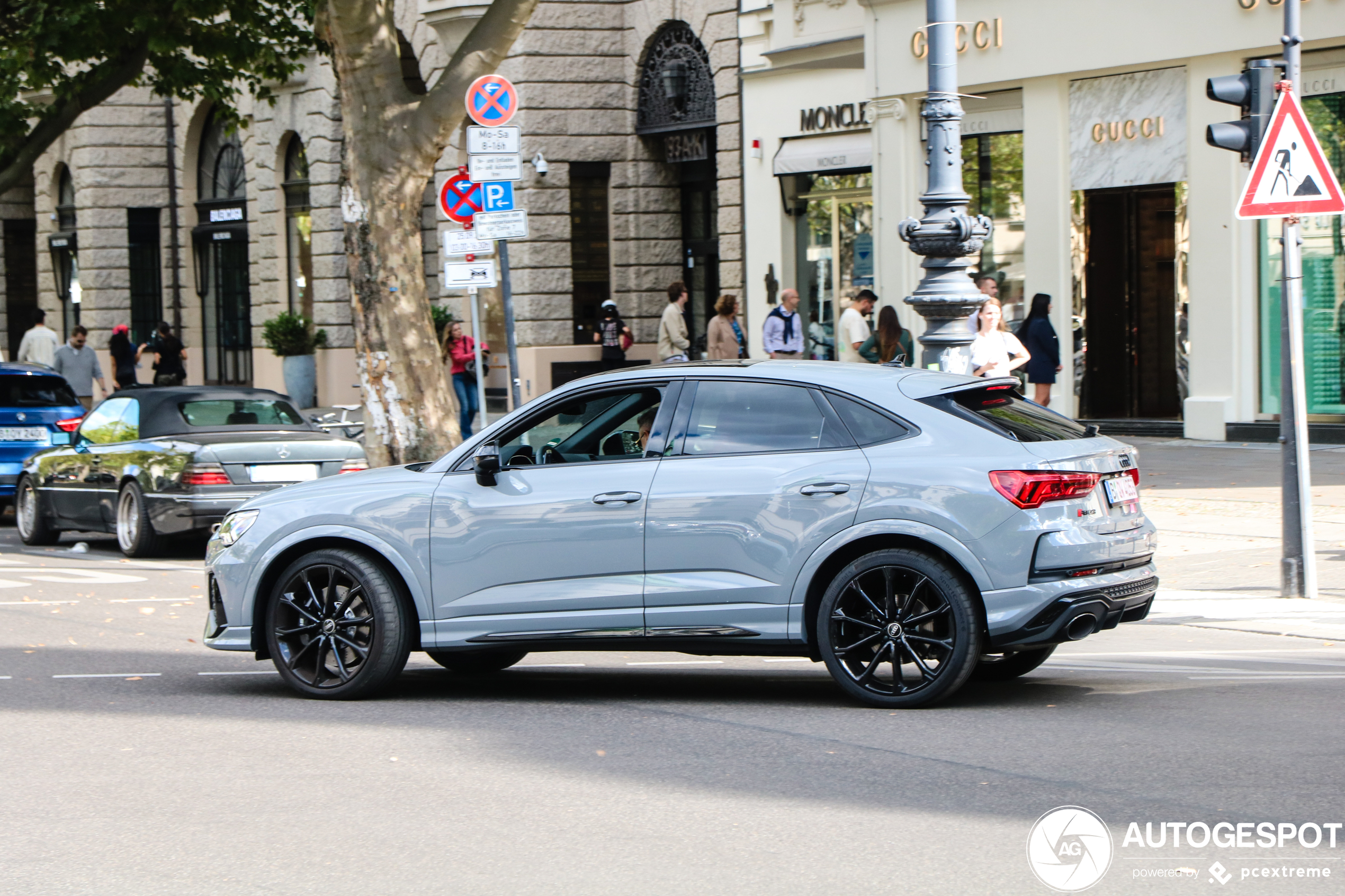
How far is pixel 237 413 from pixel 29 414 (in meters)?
4.27

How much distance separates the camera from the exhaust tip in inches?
291

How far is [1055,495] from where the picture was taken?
7418 millimetres

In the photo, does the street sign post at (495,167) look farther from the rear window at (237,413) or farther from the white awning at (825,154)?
the white awning at (825,154)

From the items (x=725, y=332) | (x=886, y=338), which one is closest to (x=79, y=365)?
(x=725, y=332)

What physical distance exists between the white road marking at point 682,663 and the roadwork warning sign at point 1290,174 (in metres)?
3.93

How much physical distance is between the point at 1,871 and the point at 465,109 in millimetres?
12165

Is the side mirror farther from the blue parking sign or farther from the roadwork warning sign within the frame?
the blue parking sign

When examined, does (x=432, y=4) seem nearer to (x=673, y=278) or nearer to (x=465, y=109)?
(x=673, y=278)

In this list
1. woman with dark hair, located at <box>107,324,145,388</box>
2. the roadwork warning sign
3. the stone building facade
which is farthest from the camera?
woman with dark hair, located at <box>107,324,145,388</box>

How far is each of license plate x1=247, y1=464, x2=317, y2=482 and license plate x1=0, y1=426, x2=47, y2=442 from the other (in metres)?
4.85

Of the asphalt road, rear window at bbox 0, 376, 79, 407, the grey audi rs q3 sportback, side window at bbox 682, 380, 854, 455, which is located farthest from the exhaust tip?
rear window at bbox 0, 376, 79, 407

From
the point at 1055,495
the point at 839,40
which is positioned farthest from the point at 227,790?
the point at 839,40

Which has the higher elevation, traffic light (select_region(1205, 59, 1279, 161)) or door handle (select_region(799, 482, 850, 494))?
traffic light (select_region(1205, 59, 1279, 161))

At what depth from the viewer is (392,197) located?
17125mm
